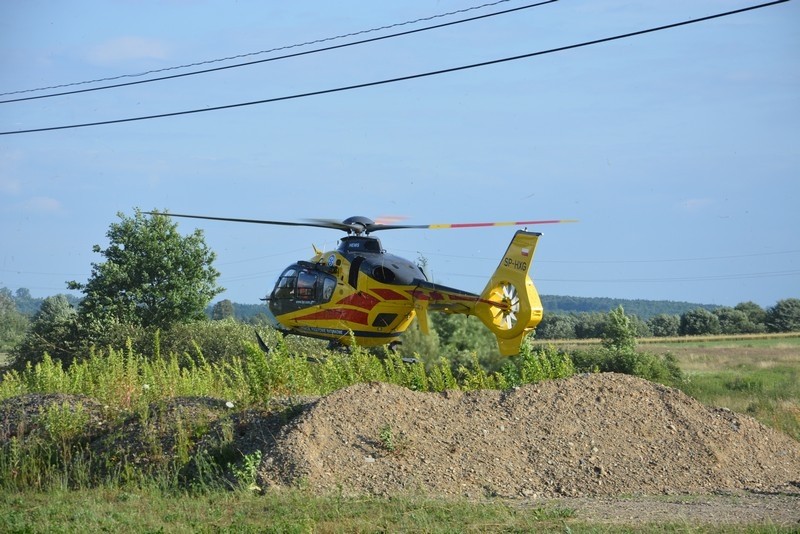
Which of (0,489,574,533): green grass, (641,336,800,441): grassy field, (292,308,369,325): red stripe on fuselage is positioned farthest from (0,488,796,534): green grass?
(292,308,369,325): red stripe on fuselage

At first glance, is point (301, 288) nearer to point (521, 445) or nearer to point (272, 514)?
point (521, 445)

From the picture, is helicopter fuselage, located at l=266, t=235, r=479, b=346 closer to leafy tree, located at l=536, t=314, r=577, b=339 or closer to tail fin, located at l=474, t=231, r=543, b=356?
tail fin, located at l=474, t=231, r=543, b=356

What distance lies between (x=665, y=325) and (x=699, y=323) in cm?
436

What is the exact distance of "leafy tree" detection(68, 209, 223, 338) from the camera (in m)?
50.9

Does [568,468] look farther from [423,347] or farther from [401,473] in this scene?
[423,347]

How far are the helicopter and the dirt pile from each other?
411cm

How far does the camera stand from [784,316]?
268 feet

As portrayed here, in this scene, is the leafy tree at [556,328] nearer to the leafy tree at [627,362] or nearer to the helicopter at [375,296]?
the leafy tree at [627,362]

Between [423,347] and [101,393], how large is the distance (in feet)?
41.4

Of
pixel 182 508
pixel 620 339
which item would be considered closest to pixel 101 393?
pixel 182 508

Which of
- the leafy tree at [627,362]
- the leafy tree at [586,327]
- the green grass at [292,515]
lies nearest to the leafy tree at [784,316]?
the leafy tree at [586,327]

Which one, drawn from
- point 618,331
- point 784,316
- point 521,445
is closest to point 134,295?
point 618,331

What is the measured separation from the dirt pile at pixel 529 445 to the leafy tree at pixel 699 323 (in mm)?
66091

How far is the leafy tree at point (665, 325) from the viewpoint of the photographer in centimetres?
8197
